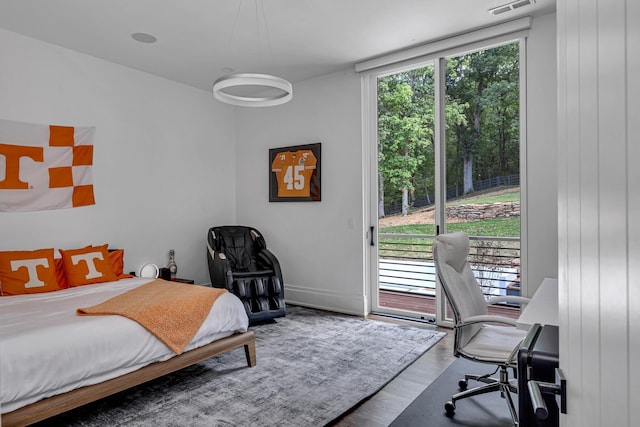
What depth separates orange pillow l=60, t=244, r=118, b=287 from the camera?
3.59 m

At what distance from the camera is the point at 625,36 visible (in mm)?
310

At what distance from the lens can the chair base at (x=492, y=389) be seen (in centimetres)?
215

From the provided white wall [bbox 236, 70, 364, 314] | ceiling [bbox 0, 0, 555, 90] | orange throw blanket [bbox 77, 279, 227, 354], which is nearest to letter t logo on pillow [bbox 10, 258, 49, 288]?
orange throw blanket [bbox 77, 279, 227, 354]

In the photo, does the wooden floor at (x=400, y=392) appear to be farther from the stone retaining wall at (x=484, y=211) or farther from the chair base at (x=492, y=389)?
the stone retaining wall at (x=484, y=211)

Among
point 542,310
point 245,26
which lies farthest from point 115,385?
point 245,26

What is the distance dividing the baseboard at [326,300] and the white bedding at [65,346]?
78.6 inches

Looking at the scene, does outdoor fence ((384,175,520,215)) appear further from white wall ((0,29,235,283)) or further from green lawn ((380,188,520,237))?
white wall ((0,29,235,283))

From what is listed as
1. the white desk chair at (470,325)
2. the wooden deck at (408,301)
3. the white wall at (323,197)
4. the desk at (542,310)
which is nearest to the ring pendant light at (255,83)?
the white wall at (323,197)

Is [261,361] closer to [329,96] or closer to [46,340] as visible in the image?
[46,340]

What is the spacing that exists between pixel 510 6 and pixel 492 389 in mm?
3014

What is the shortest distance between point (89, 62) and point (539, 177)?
464cm

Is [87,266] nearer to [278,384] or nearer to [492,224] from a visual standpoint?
[278,384]

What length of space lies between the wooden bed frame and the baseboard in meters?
1.80

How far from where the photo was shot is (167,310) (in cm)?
267
